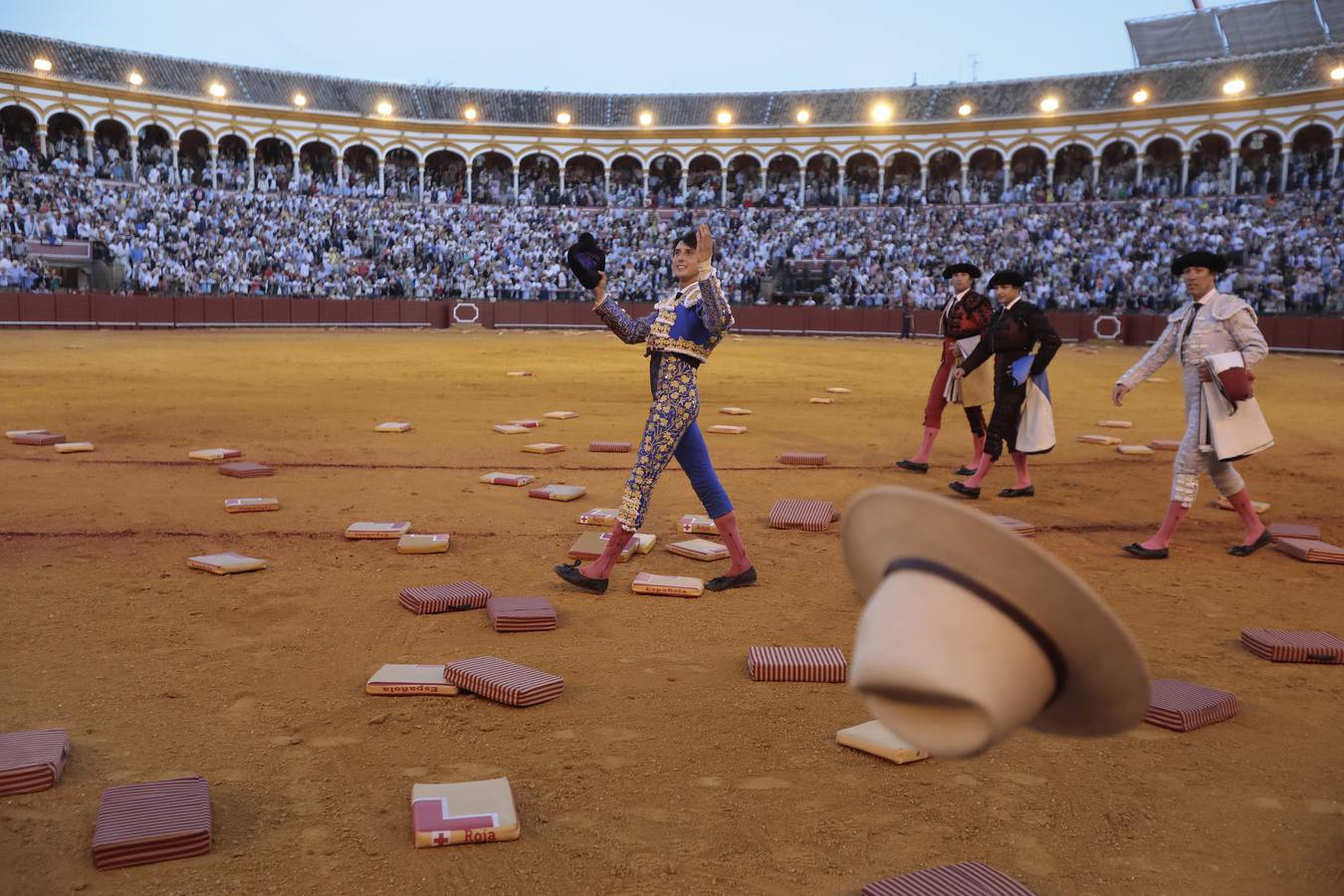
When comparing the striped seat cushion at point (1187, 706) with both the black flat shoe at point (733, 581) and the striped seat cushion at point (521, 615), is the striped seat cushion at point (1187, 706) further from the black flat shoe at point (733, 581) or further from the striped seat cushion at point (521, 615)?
the striped seat cushion at point (521, 615)

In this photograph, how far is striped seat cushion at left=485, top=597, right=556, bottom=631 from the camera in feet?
14.0

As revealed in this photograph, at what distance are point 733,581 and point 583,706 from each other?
5.09 ft

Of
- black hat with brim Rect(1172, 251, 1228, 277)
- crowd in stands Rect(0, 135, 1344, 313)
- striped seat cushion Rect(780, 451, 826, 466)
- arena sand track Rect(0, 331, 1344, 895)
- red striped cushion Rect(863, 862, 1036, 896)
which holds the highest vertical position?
crowd in stands Rect(0, 135, 1344, 313)

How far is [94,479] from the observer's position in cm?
718

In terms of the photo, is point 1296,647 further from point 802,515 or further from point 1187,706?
point 802,515

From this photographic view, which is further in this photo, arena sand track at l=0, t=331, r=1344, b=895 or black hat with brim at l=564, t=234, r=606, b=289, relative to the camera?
black hat with brim at l=564, t=234, r=606, b=289

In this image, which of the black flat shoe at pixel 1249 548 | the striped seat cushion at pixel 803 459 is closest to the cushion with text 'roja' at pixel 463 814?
the black flat shoe at pixel 1249 548

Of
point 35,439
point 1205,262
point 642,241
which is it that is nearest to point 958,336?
point 1205,262

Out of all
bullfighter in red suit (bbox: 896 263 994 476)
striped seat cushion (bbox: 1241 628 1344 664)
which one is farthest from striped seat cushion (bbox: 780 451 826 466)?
striped seat cushion (bbox: 1241 628 1344 664)

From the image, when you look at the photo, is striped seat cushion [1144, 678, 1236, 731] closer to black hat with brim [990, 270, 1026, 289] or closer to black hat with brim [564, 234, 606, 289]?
black hat with brim [564, 234, 606, 289]

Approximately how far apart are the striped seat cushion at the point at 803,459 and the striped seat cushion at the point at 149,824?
6.14m

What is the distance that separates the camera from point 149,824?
8.25 feet

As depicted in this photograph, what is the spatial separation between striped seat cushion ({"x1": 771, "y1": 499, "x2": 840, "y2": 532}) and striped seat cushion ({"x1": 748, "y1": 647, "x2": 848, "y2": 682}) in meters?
2.39

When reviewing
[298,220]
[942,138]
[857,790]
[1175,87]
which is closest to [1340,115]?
[1175,87]
